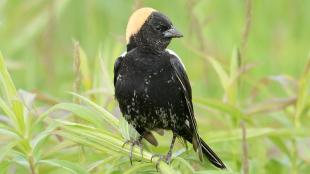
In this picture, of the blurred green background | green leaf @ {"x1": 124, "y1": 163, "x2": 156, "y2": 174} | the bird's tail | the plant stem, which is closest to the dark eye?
the blurred green background

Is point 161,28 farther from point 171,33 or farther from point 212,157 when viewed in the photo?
point 212,157

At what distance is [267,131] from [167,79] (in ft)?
1.40

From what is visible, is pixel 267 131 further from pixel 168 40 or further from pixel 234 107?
pixel 168 40

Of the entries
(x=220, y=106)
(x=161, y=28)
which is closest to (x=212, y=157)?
(x=220, y=106)

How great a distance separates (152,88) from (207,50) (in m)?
1.55

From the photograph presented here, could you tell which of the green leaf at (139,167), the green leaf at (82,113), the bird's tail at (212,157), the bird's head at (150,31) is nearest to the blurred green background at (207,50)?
the bird's head at (150,31)

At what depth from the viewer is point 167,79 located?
11.7 feet

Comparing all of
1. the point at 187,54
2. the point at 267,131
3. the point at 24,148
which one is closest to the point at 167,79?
the point at 267,131

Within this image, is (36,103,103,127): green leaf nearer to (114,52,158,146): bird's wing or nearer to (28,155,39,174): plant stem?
(28,155,39,174): plant stem

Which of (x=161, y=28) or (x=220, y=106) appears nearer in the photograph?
(x=220, y=106)

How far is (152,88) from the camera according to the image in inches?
140

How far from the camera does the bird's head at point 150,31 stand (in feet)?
12.0

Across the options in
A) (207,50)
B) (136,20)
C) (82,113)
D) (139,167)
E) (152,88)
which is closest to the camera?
(139,167)

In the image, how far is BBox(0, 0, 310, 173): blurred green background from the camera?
3.88m
